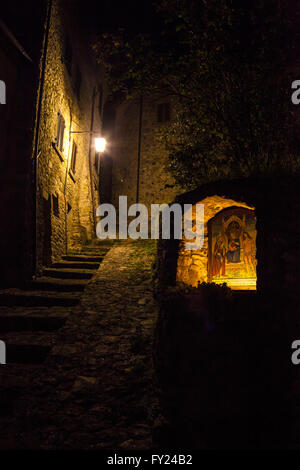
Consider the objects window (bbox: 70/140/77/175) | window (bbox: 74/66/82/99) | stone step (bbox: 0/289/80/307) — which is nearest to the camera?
stone step (bbox: 0/289/80/307)

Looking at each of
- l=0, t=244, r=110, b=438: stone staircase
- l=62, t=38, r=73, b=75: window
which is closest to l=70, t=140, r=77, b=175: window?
l=62, t=38, r=73, b=75: window

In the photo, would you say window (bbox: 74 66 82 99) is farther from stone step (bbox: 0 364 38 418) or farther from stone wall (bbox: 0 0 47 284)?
stone step (bbox: 0 364 38 418)

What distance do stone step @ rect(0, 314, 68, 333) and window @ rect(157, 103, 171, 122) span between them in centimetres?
1628

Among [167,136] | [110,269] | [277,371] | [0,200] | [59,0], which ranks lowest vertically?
[277,371]

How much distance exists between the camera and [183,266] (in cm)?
722

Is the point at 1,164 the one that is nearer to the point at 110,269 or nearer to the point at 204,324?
the point at 110,269

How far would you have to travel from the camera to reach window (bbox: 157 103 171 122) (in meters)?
18.9

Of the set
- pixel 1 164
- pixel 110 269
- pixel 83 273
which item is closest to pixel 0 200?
pixel 1 164

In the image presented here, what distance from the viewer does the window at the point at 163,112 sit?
18.9m

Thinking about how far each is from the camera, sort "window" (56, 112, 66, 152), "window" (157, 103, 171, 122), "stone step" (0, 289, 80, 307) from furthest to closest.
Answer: "window" (157, 103, 171, 122), "window" (56, 112, 66, 152), "stone step" (0, 289, 80, 307)

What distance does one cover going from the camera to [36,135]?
8.02 m

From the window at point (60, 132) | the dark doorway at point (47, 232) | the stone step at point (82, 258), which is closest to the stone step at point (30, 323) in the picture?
the dark doorway at point (47, 232)

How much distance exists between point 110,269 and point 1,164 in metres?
4.17

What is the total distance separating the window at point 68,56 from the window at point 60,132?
7.37 feet
